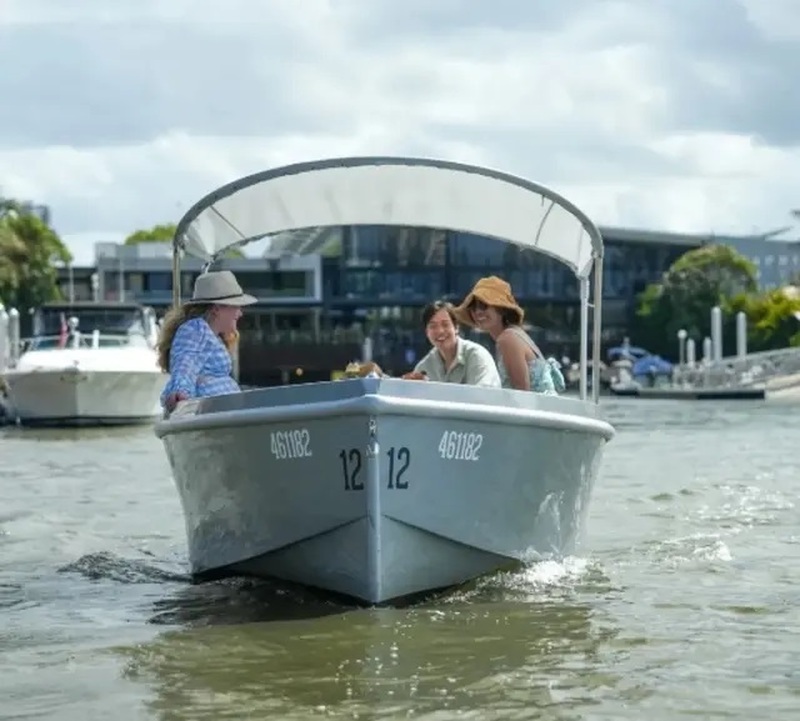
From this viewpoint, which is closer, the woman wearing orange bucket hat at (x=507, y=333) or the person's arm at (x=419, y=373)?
the person's arm at (x=419, y=373)

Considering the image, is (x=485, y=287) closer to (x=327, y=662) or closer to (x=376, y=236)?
(x=327, y=662)

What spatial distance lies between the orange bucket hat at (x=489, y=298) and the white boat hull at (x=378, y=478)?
2.83 feet

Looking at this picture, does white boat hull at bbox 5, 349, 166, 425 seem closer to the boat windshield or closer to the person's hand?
the boat windshield

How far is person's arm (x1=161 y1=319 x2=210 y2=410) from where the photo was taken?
40.4 feet

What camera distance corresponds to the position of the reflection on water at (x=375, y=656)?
9164 millimetres

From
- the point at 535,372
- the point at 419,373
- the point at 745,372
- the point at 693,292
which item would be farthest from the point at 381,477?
the point at 693,292

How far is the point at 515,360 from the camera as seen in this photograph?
41.8ft

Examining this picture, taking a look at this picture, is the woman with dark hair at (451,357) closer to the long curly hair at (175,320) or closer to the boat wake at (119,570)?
the long curly hair at (175,320)

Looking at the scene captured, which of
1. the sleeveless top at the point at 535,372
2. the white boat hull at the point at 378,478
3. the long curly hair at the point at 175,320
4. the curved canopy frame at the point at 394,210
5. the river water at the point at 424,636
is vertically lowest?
the river water at the point at 424,636

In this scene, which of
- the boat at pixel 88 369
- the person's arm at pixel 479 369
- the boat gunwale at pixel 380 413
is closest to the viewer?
Answer: the boat gunwale at pixel 380 413

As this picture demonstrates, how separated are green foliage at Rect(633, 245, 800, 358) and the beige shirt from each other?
96.5 meters

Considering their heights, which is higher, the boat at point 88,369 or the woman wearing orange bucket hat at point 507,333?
the woman wearing orange bucket hat at point 507,333

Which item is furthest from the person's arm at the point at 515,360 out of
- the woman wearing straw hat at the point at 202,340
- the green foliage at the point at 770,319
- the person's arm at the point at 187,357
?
the green foliage at the point at 770,319

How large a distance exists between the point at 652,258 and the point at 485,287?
11494 cm
